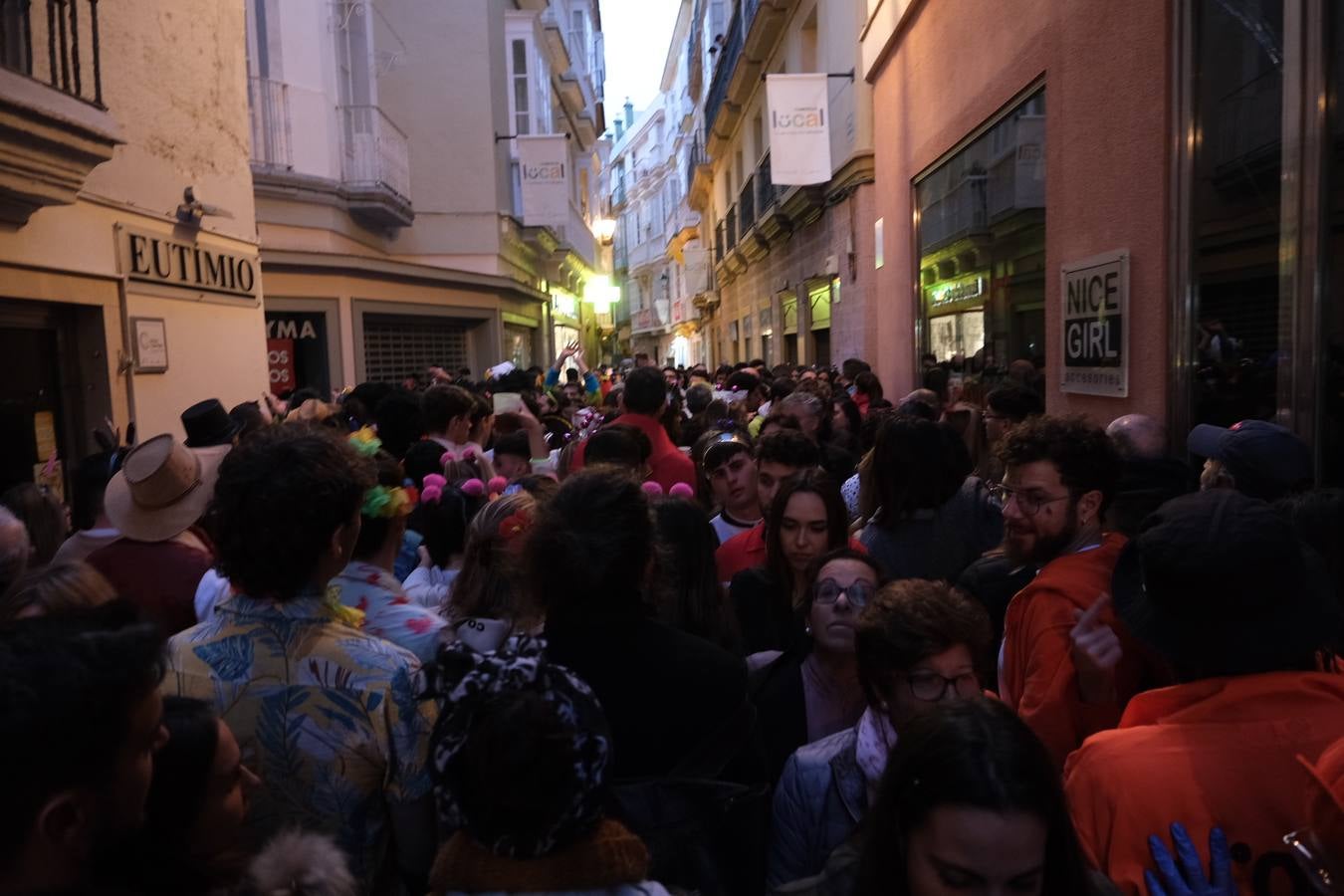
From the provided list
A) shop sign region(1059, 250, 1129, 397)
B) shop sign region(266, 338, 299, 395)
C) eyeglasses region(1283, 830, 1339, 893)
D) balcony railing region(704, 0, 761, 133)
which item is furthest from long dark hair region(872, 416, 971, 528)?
balcony railing region(704, 0, 761, 133)

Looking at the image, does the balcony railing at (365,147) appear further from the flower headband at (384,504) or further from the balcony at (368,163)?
the flower headband at (384,504)

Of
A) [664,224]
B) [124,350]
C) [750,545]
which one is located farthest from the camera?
[664,224]

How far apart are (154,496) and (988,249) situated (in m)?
7.44

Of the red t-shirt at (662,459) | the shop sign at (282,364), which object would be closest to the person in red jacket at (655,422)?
the red t-shirt at (662,459)

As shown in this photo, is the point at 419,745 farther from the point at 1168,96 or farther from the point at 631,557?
the point at 1168,96

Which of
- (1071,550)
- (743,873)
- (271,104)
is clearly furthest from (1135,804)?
(271,104)

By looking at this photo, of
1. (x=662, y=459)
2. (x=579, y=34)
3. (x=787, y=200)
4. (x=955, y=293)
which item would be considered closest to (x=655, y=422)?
(x=662, y=459)

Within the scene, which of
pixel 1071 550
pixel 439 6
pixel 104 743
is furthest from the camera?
pixel 439 6

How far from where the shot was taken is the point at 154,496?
3.38 metres

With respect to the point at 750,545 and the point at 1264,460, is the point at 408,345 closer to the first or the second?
the point at 750,545

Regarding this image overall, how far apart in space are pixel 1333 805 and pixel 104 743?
169 centimetres

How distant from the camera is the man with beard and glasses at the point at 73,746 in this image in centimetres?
121

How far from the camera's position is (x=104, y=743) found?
4.27 feet

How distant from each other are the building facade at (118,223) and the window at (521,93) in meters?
12.3
